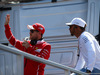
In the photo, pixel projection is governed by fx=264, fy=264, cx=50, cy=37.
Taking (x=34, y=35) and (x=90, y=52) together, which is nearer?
(x=90, y=52)

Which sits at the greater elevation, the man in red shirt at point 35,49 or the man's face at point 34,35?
the man's face at point 34,35

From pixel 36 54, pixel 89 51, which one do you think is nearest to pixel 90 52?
pixel 89 51

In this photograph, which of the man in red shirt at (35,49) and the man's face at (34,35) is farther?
the man's face at (34,35)

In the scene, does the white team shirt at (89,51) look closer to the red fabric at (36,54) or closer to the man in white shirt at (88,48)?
the man in white shirt at (88,48)

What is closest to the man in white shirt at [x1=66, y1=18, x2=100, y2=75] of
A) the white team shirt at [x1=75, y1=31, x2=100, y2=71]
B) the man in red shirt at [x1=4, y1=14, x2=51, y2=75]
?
the white team shirt at [x1=75, y1=31, x2=100, y2=71]

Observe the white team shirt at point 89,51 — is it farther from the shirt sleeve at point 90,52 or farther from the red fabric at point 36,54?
the red fabric at point 36,54

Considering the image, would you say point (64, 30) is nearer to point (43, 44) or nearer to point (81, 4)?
point (81, 4)

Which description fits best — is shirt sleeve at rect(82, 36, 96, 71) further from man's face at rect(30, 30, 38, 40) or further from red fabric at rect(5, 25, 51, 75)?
man's face at rect(30, 30, 38, 40)

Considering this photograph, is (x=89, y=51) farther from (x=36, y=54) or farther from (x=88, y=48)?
(x=36, y=54)

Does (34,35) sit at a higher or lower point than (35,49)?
higher

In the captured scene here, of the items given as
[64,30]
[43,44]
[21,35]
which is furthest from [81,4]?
[43,44]

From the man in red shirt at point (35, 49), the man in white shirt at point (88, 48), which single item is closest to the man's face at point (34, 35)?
the man in red shirt at point (35, 49)

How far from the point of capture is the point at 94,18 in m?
4.68

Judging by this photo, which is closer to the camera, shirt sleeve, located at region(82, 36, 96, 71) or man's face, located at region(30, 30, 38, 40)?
shirt sleeve, located at region(82, 36, 96, 71)
